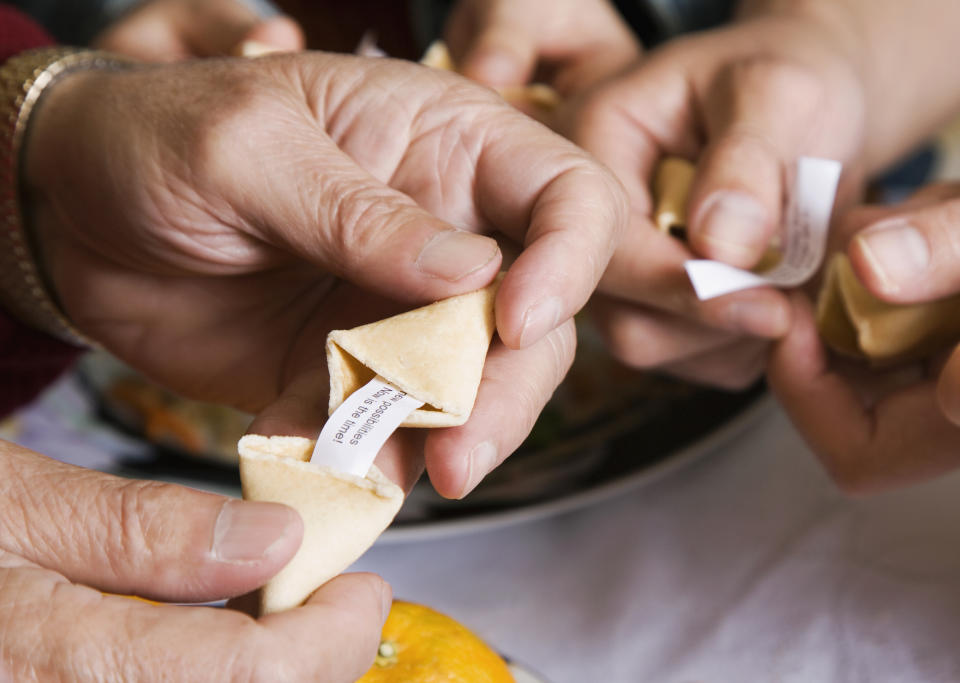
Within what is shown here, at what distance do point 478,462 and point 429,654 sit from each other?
0.60ft

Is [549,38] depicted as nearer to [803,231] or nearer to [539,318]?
[803,231]

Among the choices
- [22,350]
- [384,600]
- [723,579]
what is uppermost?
[384,600]

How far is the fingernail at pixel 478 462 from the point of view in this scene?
687 millimetres

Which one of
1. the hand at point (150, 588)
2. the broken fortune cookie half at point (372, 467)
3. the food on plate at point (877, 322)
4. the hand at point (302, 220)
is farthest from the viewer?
the food on plate at point (877, 322)

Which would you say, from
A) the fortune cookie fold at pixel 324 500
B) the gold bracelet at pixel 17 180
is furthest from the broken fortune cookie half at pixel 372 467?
the gold bracelet at pixel 17 180

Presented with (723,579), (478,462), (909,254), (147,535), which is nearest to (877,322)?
(909,254)

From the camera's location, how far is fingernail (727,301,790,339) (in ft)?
3.56

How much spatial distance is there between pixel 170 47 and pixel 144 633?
4.35 ft

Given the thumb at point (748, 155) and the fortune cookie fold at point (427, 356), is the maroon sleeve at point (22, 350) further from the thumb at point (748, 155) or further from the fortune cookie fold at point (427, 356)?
the thumb at point (748, 155)

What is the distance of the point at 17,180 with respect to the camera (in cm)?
115

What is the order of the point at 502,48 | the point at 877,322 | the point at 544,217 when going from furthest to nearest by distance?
the point at 502,48
the point at 877,322
the point at 544,217

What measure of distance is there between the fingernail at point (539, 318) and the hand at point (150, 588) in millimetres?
234

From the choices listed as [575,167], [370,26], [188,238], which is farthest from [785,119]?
[370,26]

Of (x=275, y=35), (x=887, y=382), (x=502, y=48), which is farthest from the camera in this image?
(x=502, y=48)
